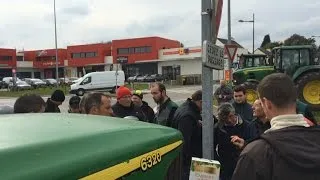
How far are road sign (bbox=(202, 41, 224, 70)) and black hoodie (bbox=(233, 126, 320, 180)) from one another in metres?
1.53

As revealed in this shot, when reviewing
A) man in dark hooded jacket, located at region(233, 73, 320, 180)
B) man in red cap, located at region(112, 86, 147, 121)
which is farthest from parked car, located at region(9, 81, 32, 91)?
man in dark hooded jacket, located at region(233, 73, 320, 180)

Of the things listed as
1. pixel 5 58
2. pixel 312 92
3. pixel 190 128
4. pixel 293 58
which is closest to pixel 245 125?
pixel 190 128

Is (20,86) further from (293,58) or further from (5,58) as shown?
(293,58)

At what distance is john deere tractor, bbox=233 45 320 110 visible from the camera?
18.7 metres

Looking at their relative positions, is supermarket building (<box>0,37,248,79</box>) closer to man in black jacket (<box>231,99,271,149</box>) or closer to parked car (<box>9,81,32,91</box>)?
parked car (<box>9,81,32,91</box>)

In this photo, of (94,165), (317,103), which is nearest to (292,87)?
(94,165)

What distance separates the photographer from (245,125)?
5.51 m

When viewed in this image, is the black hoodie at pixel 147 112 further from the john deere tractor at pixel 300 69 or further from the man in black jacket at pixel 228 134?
the john deere tractor at pixel 300 69

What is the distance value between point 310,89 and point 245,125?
46.3 ft

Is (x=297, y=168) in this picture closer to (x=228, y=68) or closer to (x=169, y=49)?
(x=228, y=68)

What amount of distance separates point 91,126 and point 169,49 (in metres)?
75.0

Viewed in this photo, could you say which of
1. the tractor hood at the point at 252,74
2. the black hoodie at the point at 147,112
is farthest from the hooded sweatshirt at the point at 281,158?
the tractor hood at the point at 252,74

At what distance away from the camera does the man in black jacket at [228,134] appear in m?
5.35

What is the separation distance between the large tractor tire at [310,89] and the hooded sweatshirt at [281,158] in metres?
16.7
